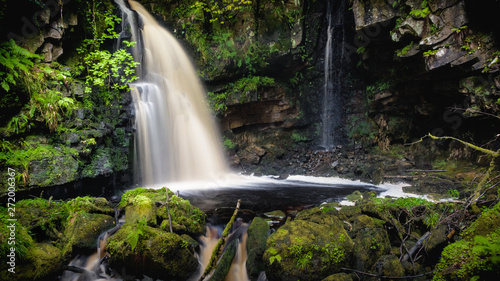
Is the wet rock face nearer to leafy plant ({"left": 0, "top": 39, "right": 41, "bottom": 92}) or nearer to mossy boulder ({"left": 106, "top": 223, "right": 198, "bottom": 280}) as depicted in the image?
mossy boulder ({"left": 106, "top": 223, "right": 198, "bottom": 280})

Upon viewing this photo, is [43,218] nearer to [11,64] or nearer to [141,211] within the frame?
[141,211]

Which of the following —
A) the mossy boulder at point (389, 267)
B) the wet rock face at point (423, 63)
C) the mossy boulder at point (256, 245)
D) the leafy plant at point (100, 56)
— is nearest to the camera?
the mossy boulder at point (389, 267)

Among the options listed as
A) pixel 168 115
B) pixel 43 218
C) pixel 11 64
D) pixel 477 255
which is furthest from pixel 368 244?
pixel 168 115

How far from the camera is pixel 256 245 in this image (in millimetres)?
4227

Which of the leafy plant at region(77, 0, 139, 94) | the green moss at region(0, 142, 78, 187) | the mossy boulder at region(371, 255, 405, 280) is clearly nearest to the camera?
the mossy boulder at region(371, 255, 405, 280)

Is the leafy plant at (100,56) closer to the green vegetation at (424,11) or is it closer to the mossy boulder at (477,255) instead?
the mossy boulder at (477,255)

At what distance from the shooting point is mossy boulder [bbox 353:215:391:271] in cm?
367

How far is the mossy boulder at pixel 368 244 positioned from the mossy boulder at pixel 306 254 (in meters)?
0.20

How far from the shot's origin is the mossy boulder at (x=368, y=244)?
367 centimetres

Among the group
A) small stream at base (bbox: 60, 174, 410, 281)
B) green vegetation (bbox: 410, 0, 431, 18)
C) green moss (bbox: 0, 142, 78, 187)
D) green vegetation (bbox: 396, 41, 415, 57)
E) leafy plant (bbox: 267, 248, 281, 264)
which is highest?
green vegetation (bbox: 410, 0, 431, 18)

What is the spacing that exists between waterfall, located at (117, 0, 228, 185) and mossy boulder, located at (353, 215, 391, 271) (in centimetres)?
755

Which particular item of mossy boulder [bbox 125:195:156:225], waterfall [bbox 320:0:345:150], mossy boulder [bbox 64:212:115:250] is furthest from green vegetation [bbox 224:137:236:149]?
mossy boulder [bbox 64:212:115:250]

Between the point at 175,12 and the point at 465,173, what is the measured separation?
553 inches

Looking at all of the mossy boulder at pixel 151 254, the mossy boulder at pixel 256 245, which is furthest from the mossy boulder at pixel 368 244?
the mossy boulder at pixel 151 254
